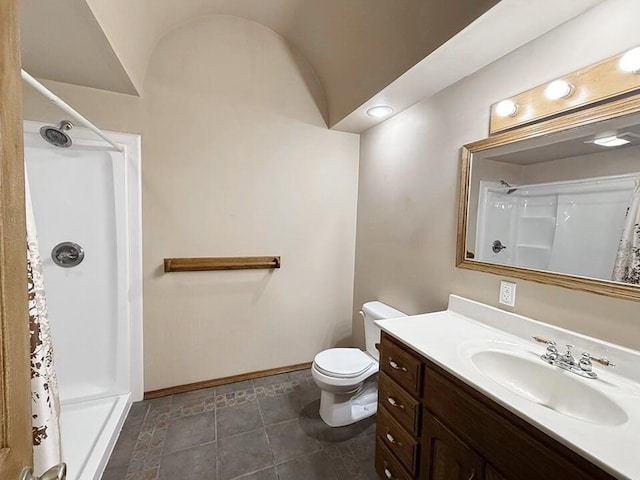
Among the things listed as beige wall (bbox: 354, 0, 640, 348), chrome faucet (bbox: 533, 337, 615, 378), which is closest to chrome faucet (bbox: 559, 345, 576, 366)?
chrome faucet (bbox: 533, 337, 615, 378)

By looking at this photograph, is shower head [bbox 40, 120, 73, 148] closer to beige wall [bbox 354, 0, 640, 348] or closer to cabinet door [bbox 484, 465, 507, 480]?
beige wall [bbox 354, 0, 640, 348]

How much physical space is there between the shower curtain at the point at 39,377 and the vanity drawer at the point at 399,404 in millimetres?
1201

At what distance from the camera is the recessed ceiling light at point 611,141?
3.34 ft

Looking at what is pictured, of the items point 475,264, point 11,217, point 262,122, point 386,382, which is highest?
point 262,122

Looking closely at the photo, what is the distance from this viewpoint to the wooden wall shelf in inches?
78.5

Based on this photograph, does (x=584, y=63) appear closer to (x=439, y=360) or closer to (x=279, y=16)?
(x=439, y=360)

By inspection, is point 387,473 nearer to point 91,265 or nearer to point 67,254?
point 91,265

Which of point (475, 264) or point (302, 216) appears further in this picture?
point (302, 216)

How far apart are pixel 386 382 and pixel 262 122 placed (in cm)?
198

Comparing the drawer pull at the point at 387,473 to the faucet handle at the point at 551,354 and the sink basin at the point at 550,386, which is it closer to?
the sink basin at the point at 550,386

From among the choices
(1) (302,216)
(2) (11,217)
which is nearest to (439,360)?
(2) (11,217)

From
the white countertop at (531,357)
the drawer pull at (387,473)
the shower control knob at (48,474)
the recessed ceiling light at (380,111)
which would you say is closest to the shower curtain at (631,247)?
the white countertop at (531,357)

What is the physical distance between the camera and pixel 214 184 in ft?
6.84

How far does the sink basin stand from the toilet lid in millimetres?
788
